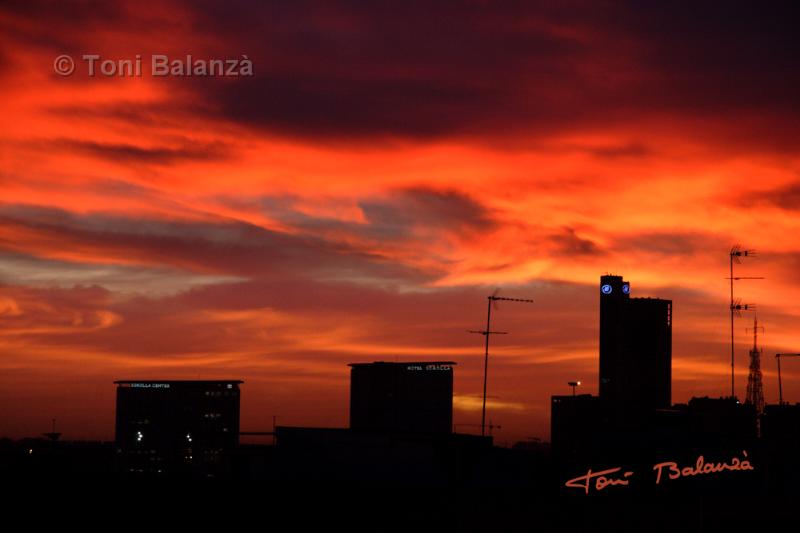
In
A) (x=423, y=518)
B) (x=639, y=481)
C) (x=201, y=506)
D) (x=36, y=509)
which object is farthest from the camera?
(x=639, y=481)

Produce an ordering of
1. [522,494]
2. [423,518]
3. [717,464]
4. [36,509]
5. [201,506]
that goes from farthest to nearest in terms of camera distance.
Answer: [717,464] → [522,494] → [423,518] → [201,506] → [36,509]

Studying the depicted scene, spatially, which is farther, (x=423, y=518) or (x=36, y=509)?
(x=423, y=518)

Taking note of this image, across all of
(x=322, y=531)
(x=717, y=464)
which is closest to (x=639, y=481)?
(x=717, y=464)

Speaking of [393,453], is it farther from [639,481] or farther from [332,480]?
[639,481]

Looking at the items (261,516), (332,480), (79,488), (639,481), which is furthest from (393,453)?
(79,488)

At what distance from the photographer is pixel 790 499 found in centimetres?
8456

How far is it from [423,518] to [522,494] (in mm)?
9825

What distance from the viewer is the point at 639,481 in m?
76.7

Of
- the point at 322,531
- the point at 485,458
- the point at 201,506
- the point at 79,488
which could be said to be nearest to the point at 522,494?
the point at 485,458

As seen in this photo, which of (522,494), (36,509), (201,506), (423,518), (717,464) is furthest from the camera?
(717,464)

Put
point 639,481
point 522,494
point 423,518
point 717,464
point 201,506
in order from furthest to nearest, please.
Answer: point 717,464 → point 639,481 → point 522,494 → point 423,518 → point 201,506

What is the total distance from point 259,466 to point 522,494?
25.2 meters

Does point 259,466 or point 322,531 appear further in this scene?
point 259,466

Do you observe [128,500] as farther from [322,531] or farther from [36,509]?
[322,531]
